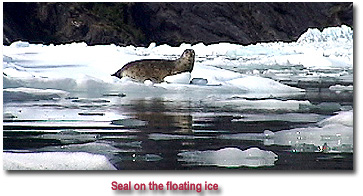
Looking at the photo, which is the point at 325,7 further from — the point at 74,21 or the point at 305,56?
the point at 74,21

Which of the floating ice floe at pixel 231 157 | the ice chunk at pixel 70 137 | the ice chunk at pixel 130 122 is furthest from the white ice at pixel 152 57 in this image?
the floating ice floe at pixel 231 157

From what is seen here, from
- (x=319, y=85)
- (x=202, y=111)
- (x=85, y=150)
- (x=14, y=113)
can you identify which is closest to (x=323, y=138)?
(x=319, y=85)

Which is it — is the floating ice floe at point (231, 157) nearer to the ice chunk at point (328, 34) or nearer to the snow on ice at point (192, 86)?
the snow on ice at point (192, 86)

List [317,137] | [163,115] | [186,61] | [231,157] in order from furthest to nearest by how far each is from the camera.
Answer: [186,61] < [163,115] < [317,137] < [231,157]

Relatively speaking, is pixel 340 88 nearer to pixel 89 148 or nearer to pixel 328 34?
pixel 328 34

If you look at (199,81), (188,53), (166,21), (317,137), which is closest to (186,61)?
(188,53)

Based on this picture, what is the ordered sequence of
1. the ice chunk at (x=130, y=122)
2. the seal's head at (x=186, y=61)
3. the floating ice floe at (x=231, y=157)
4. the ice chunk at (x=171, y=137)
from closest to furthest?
the floating ice floe at (x=231, y=157) < the ice chunk at (x=171, y=137) < the ice chunk at (x=130, y=122) < the seal's head at (x=186, y=61)

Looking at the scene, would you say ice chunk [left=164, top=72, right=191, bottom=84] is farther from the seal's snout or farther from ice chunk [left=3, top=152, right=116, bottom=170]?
ice chunk [left=3, top=152, right=116, bottom=170]
